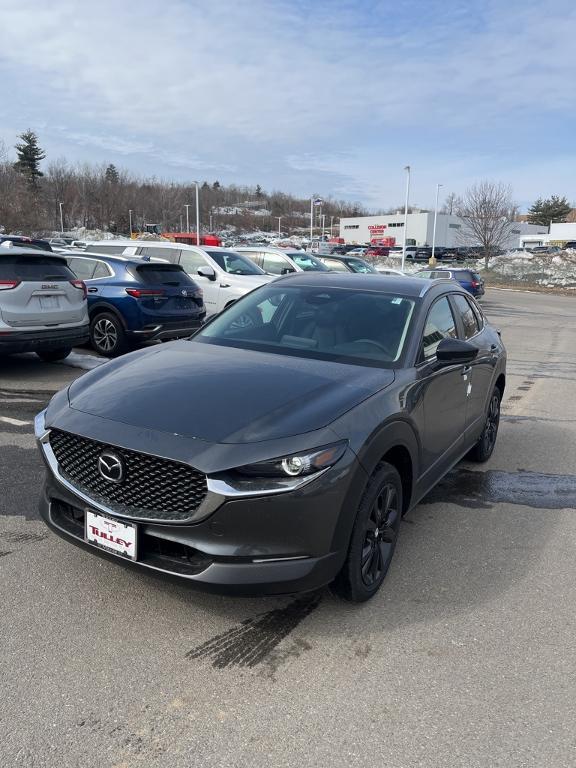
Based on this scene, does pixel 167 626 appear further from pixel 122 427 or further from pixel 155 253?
pixel 155 253

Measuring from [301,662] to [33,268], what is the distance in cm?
664

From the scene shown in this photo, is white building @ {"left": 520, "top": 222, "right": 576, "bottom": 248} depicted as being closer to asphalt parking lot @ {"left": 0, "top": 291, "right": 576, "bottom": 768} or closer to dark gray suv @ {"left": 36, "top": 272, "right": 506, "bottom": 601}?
dark gray suv @ {"left": 36, "top": 272, "right": 506, "bottom": 601}

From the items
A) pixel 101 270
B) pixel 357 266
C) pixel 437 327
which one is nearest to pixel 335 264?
pixel 357 266

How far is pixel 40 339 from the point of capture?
7.84 m

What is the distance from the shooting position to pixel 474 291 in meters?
26.0

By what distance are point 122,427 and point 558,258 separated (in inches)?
1942

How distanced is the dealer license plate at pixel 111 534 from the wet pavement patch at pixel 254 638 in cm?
56

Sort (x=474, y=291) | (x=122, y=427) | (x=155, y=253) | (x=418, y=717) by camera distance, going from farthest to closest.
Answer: (x=474, y=291) → (x=155, y=253) → (x=122, y=427) → (x=418, y=717)

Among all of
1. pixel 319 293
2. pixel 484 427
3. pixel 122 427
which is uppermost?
pixel 319 293

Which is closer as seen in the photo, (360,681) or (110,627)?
(360,681)

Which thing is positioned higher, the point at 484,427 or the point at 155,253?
the point at 155,253

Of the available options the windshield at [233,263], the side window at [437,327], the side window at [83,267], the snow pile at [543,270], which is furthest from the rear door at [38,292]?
the snow pile at [543,270]

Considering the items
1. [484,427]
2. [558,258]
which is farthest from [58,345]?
[558,258]

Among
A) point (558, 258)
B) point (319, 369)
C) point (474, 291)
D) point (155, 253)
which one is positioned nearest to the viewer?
point (319, 369)
